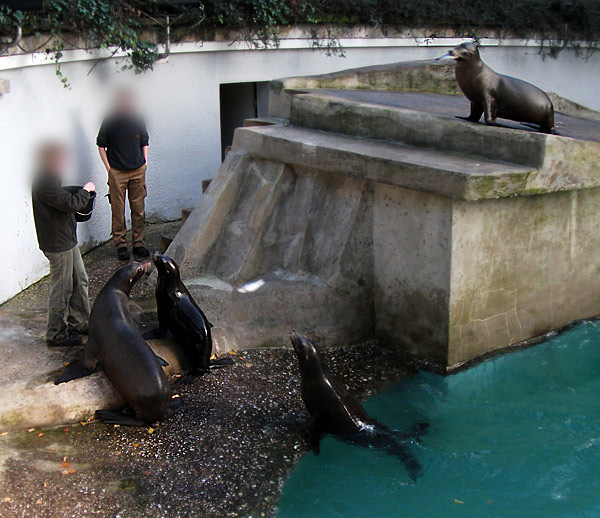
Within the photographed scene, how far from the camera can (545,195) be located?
652cm

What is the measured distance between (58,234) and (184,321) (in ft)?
4.10

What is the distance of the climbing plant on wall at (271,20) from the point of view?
7750 mm

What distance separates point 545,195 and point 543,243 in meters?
0.48

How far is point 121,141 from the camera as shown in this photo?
319 inches

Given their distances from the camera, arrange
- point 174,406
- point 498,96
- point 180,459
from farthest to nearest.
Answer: point 498,96 < point 174,406 < point 180,459

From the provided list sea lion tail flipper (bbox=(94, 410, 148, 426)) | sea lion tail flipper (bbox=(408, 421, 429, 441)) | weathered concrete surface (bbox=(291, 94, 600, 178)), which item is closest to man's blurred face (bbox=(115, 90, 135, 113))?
weathered concrete surface (bbox=(291, 94, 600, 178))

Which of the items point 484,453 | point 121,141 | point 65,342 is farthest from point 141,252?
point 484,453

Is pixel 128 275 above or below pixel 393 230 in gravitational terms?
below

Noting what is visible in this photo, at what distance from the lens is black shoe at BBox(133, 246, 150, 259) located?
8531 mm

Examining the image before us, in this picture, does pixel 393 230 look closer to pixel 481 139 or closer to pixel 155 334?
pixel 481 139

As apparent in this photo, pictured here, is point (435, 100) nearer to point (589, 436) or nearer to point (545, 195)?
point (545, 195)

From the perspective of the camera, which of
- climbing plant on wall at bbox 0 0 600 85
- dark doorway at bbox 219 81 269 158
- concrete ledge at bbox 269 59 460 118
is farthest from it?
dark doorway at bbox 219 81 269 158

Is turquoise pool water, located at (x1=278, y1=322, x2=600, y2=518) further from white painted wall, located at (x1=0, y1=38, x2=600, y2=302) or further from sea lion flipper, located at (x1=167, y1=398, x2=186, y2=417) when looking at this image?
white painted wall, located at (x1=0, y1=38, x2=600, y2=302)

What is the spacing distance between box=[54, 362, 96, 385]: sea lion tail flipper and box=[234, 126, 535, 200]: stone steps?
2.91 meters
